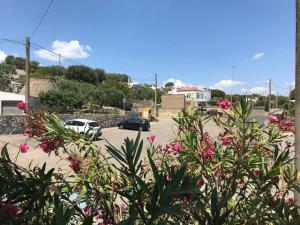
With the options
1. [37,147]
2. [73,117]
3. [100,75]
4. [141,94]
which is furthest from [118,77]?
[37,147]

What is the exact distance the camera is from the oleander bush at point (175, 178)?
1.98m

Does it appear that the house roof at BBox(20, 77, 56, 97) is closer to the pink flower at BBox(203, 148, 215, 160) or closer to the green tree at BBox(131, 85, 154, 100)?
the green tree at BBox(131, 85, 154, 100)

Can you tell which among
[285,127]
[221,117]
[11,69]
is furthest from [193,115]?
[11,69]

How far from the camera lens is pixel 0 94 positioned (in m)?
41.8

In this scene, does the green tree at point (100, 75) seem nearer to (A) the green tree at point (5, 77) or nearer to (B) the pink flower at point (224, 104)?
(A) the green tree at point (5, 77)

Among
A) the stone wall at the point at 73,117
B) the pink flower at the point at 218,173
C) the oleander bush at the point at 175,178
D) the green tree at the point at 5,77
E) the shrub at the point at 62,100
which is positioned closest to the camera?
the oleander bush at the point at 175,178

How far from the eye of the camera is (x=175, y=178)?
1599mm

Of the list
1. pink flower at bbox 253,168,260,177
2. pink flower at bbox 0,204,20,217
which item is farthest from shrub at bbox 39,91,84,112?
pink flower at bbox 0,204,20,217

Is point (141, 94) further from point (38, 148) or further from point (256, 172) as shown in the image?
point (256, 172)

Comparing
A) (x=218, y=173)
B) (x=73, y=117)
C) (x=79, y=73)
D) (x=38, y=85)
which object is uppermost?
(x=79, y=73)

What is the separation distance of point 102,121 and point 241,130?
1687 inches

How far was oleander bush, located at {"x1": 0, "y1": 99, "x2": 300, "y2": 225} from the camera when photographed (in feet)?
6.49

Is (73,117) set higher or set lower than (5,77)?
lower

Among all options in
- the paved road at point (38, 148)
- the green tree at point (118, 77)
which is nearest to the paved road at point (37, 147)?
the paved road at point (38, 148)
